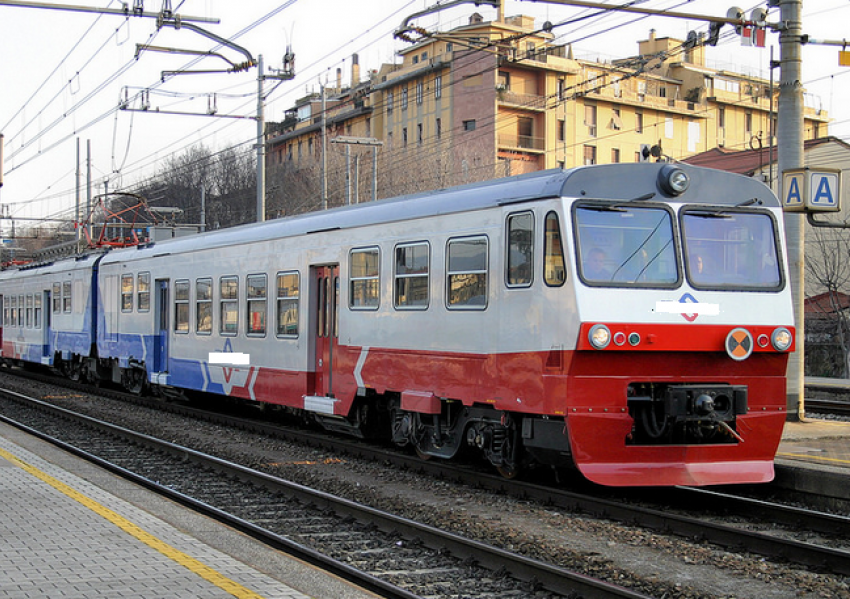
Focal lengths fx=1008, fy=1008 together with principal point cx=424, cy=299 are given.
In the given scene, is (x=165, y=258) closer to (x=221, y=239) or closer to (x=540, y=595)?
(x=221, y=239)

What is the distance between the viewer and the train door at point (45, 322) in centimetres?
2923

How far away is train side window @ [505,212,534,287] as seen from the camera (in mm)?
9938

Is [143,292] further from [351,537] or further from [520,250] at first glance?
[351,537]

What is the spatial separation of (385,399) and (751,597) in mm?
6774

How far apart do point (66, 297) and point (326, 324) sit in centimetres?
1536

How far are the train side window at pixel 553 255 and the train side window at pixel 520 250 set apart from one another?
0.22 metres

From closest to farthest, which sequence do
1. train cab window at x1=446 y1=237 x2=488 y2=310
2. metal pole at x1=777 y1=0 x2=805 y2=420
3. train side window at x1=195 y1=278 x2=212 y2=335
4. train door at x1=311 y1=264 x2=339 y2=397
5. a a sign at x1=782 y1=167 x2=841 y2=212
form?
train cab window at x1=446 y1=237 x2=488 y2=310 < a a sign at x1=782 y1=167 x2=841 y2=212 < train door at x1=311 y1=264 x2=339 y2=397 < metal pole at x1=777 y1=0 x2=805 y2=420 < train side window at x1=195 y1=278 x2=212 y2=335

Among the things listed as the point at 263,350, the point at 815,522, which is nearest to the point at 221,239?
the point at 263,350

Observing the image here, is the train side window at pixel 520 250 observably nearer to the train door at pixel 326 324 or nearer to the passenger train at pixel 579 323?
the passenger train at pixel 579 323

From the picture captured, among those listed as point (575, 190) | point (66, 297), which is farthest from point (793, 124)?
point (66, 297)

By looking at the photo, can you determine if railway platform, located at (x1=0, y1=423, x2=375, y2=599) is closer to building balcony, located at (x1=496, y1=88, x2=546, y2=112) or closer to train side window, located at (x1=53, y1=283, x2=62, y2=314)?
train side window, located at (x1=53, y1=283, x2=62, y2=314)

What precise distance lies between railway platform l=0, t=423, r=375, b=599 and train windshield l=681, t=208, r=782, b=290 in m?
5.13

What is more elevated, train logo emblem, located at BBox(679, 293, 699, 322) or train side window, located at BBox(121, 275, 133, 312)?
train side window, located at BBox(121, 275, 133, 312)

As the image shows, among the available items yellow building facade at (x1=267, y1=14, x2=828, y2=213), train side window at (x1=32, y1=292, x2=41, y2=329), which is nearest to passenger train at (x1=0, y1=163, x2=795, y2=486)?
train side window at (x1=32, y1=292, x2=41, y2=329)
